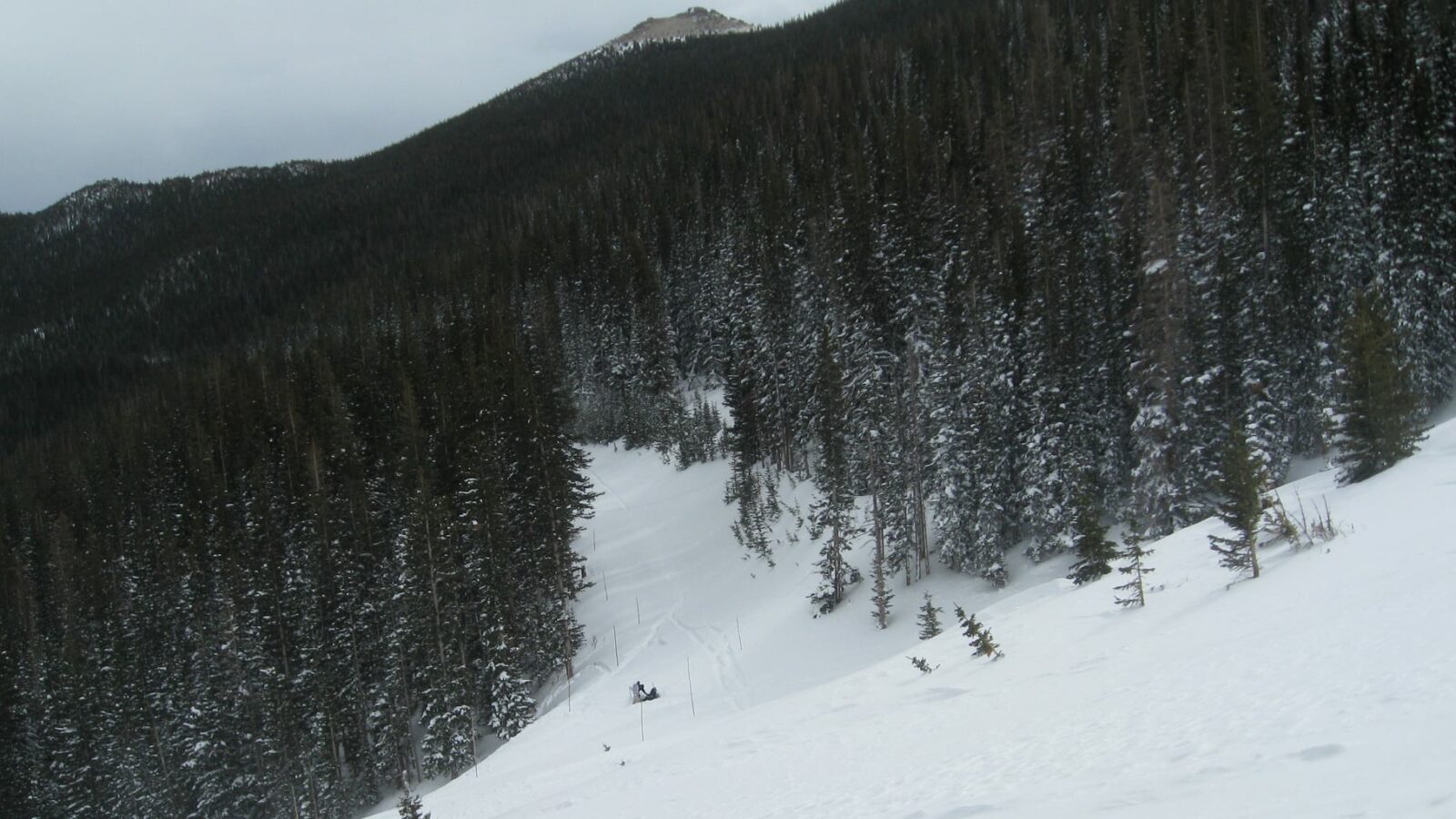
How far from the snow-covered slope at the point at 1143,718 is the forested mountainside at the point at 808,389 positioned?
3028 mm

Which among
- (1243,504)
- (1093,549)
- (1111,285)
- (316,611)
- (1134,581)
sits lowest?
(316,611)

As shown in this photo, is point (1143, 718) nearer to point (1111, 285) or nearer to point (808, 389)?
point (1111, 285)

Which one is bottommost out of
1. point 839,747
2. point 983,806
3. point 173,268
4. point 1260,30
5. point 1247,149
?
point 839,747

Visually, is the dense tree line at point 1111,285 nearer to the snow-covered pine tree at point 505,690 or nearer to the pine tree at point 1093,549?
the pine tree at point 1093,549

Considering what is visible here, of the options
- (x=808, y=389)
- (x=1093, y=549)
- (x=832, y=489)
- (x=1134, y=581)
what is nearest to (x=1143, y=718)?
(x=1134, y=581)

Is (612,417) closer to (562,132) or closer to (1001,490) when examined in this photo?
(1001,490)

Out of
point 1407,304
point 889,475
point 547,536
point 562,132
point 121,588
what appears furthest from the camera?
point 562,132

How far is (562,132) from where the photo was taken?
156750 mm

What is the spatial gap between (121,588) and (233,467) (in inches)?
420

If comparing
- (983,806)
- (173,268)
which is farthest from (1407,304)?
(173,268)

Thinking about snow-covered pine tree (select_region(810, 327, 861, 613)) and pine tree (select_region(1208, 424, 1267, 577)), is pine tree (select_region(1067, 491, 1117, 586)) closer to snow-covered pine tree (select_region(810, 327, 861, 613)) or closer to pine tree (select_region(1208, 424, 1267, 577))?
pine tree (select_region(1208, 424, 1267, 577))

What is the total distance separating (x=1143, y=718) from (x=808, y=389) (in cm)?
3838

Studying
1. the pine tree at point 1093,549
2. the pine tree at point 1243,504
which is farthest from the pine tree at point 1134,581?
the pine tree at point 1093,549

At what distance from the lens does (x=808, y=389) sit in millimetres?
46500
